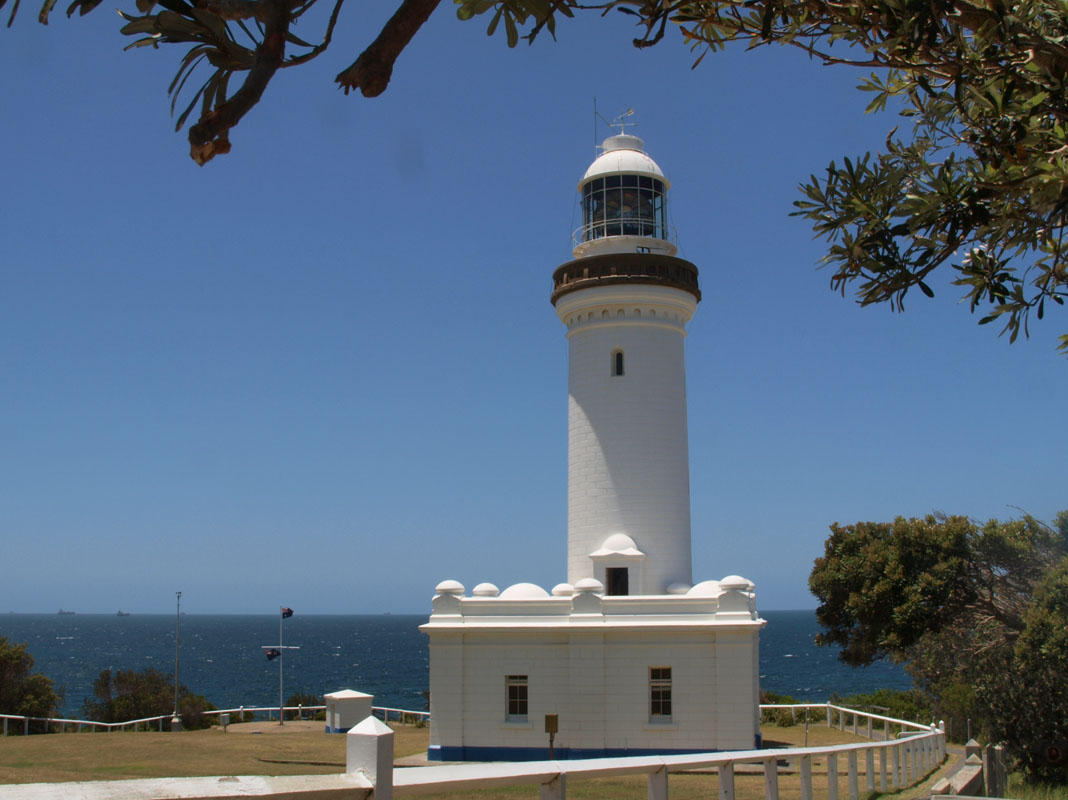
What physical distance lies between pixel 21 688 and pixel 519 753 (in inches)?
959

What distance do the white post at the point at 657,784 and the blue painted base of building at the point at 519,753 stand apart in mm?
15856

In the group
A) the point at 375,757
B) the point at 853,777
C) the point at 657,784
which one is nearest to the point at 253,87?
the point at 375,757

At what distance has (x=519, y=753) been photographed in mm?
21641

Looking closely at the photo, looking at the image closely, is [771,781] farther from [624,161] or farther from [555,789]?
[624,161]

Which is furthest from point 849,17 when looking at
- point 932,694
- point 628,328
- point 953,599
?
point 932,694

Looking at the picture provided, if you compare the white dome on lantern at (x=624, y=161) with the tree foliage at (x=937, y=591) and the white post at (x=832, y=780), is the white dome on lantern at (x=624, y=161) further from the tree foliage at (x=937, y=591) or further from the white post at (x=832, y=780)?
the white post at (x=832, y=780)

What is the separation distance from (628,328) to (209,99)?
2135 cm

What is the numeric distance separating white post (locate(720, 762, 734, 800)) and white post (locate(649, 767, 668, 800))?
112cm

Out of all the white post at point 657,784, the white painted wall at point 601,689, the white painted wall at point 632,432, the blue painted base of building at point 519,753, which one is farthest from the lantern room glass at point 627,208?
the white post at point 657,784

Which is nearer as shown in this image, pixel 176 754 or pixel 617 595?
pixel 176 754

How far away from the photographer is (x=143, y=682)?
1714 inches

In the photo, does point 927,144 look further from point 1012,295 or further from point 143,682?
point 143,682

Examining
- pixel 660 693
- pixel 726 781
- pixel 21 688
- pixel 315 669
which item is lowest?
pixel 315 669

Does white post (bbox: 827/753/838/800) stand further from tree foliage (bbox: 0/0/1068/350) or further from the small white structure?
the small white structure
